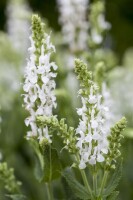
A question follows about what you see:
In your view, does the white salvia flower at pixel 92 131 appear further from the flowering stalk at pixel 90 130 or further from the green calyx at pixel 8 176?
the green calyx at pixel 8 176

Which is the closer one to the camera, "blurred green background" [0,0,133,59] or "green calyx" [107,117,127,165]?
"green calyx" [107,117,127,165]

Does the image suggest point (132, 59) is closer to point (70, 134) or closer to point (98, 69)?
point (98, 69)

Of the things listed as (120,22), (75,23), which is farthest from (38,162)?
(120,22)

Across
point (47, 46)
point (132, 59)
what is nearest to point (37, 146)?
point (47, 46)

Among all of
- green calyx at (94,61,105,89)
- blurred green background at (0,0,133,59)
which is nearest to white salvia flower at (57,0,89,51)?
green calyx at (94,61,105,89)

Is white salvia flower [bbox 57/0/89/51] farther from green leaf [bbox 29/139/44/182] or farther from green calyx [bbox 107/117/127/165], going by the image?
green calyx [bbox 107/117/127/165]

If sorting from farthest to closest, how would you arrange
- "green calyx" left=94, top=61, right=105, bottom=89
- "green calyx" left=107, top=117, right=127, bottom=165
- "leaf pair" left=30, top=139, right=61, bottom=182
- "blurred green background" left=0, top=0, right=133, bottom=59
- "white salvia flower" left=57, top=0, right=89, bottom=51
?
"blurred green background" left=0, top=0, right=133, bottom=59, "white salvia flower" left=57, top=0, right=89, bottom=51, "green calyx" left=94, top=61, right=105, bottom=89, "leaf pair" left=30, top=139, right=61, bottom=182, "green calyx" left=107, top=117, right=127, bottom=165
